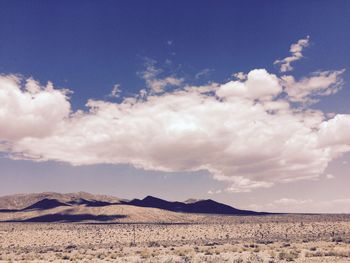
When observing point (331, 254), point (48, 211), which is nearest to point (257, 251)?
point (331, 254)

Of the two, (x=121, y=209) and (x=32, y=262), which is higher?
(x=121, y=209)

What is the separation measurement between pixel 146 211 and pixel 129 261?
464 ft

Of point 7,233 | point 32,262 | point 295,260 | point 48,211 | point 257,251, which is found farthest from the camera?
point 48,211

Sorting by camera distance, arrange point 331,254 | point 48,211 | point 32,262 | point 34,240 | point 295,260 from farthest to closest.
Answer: point 48,211
point 34,240
point 32,262
point 331,254
point 295,260

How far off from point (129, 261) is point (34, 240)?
148ft

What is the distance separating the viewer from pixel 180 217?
171m

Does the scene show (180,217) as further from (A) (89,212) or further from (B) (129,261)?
(B) (129,261)

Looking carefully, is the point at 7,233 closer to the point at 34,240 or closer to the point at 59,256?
the point at 34,240

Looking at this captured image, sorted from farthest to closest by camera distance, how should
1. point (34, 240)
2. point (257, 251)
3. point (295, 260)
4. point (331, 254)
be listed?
point (34, 240), point (257, 251), point (331, 254), point (295, 260)

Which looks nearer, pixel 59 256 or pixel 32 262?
pixel 32 262

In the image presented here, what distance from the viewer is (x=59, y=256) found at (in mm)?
44250

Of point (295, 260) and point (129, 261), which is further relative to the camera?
point (129, 261)

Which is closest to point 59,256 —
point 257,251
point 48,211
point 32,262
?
point 32,262

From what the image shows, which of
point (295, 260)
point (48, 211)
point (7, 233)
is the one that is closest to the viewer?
point (295, 260)
